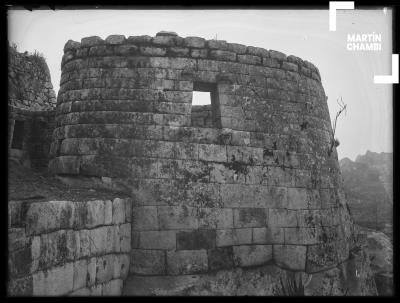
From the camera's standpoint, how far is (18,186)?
14.8 feet

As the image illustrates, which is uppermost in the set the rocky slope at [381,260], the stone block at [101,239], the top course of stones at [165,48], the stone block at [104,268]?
the top course of stones at [165,48]

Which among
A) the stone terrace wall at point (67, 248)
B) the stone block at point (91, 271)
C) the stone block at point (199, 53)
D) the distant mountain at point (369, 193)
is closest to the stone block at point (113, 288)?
the stone terrace wall at point (67, 248)

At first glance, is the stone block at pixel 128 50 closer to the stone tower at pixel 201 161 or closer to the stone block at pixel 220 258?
the stone tower at pixel 201 161

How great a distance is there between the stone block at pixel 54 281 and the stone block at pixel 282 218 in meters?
3.25

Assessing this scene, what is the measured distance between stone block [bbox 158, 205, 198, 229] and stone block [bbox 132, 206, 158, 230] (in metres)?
0.10

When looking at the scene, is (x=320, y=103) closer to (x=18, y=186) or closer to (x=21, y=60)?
(x=18, y=186)

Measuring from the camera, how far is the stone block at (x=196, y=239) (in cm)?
489

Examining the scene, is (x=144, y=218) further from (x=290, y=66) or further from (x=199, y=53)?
(x=290, y=66)

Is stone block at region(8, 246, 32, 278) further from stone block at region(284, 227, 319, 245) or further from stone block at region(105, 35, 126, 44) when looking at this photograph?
stone block at region(284, 227, 319, 245)

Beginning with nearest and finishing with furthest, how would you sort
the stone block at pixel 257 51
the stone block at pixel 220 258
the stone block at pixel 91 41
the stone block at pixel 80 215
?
the stone block at pixel 80 215
the stone block at pixel 220 258
the stone block at pixel 91 41
the stone block at pixel 257 51

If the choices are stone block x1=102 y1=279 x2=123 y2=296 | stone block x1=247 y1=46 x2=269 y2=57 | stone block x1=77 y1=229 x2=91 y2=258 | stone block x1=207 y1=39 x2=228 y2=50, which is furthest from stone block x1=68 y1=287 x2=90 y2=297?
stone block x1=247 y1=46 x2=269 y2=57

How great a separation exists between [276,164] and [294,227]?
116cm
